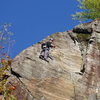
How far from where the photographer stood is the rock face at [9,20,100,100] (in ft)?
70.7

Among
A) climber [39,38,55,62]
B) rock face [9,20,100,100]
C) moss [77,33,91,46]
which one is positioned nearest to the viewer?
rock face [9,20,100,100]

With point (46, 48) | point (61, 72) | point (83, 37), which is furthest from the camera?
point (83, 37)

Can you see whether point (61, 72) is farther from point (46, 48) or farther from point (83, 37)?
point (83, 37)

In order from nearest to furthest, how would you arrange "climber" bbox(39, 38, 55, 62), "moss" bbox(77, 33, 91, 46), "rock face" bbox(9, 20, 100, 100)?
"rock face" bbox(9, 20, 100, 100) < "climber" bbox(39, 38, 55, 62) < "moss" bbox(77, 33, 91, 46)

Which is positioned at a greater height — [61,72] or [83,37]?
[83,37]

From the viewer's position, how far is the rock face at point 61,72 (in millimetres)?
21562

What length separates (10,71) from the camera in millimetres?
23141

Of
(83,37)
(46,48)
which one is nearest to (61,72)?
(46,48)

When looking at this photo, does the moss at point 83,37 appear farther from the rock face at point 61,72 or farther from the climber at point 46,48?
the climber at point 46,48

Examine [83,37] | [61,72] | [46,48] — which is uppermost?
[83,37]

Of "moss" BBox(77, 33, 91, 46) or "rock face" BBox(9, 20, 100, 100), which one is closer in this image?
"rock face" BBox(9, 20, 100, 100)

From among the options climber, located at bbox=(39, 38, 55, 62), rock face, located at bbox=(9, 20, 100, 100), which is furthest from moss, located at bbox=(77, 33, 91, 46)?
climber, located at bbox=(39, 38, 55, 62)

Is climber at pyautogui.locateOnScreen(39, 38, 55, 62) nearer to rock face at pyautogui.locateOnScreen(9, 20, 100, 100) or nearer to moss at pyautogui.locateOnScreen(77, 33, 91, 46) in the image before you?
rock face at pyautogui.locateOnScreen(9, 20, 100, 100)

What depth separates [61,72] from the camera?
22.8m
